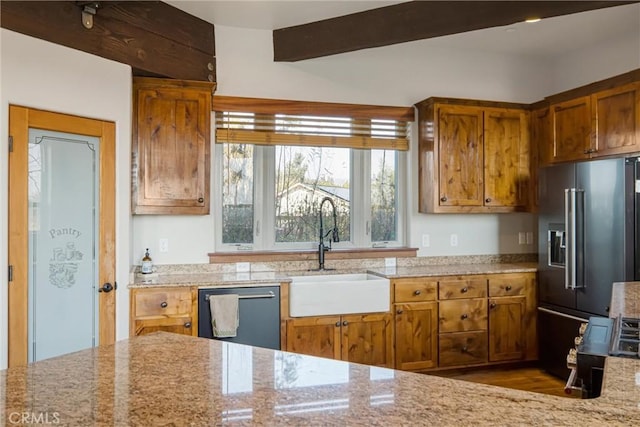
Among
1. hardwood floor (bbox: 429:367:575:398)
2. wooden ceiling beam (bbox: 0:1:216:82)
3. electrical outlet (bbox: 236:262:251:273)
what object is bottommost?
hardwood floor (bbox: 429:367:575:398)

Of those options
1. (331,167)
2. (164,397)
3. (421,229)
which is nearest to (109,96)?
(331,167)

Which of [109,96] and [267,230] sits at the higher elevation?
[109,96]

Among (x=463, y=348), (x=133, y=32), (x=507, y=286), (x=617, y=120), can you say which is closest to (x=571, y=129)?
(x=617, y=120)

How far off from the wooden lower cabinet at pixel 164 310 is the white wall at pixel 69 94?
0.07 metres

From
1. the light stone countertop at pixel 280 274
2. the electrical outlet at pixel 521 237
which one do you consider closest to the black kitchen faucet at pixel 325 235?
the light stone countertop at pixel 280 274

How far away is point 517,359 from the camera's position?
3977 mm

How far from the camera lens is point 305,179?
13.5ft

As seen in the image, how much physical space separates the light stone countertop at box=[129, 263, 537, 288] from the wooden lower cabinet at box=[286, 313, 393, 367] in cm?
34

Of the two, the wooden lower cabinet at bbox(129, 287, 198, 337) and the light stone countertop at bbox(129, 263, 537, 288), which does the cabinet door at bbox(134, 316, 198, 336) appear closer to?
the wooden lower cabinet at bbox(129, 287, 198, 337)

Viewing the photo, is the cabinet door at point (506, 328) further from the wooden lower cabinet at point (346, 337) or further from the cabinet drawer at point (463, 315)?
the wooden lower cabinet at point (346, 337)

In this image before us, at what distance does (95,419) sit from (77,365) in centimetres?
40

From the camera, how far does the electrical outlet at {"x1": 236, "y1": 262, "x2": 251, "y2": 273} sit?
12.5 ft

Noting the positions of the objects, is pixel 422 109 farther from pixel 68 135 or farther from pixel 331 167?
pixel 68 135

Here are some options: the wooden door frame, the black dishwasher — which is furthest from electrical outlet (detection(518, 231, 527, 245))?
the wooden door frame
